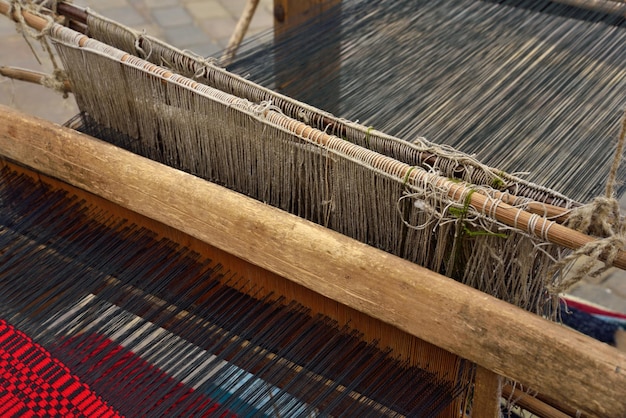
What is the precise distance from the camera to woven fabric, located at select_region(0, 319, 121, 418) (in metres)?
1.21

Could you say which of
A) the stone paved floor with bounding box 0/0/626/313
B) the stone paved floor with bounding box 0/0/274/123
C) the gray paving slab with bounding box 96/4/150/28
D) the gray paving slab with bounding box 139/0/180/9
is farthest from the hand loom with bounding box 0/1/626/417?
the gray paving slab with bounding box 139/0/180/9

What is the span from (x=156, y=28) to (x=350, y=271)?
3.28 meters

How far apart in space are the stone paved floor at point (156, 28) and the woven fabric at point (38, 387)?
2.33 metres

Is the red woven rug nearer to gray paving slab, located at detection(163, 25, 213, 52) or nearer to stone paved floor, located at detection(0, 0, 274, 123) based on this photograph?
stone paved floor, located at detection(0, 0, 274, 123)

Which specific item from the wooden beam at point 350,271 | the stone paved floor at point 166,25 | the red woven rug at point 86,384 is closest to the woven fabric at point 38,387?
the red woven rug at point 86,384

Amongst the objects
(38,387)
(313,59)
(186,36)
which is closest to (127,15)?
(186,36)

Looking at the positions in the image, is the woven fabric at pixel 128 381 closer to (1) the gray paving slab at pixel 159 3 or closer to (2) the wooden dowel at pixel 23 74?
(2) the wooden dowel at pixel 23 74

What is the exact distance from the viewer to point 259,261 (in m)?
1.18

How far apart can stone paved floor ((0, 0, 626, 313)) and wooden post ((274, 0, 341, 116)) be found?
1.95 meters

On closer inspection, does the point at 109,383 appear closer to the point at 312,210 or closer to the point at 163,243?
the point at 163,243

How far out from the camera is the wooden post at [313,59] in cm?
165

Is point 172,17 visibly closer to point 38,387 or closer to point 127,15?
point 127,15

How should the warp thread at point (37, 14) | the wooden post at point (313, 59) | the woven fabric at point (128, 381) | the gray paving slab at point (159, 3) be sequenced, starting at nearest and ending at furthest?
the woven fabric at point (128, 381) < the warp thread at point (37, 14) < the wooden post at point (313, 59) < the gray paving slab at point (159, 3)

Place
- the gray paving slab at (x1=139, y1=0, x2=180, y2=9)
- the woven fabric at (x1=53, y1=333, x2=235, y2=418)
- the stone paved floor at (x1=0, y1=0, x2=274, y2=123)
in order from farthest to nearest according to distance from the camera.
Answer: the gray paving slab at (x1=139, y1=0, x2=180, y2=9), the stone paved floor at (x1=0, y1=0, x2=274, y2=123), the woven fabric at (x1=53, y1=333, x2=235, y2=418)
